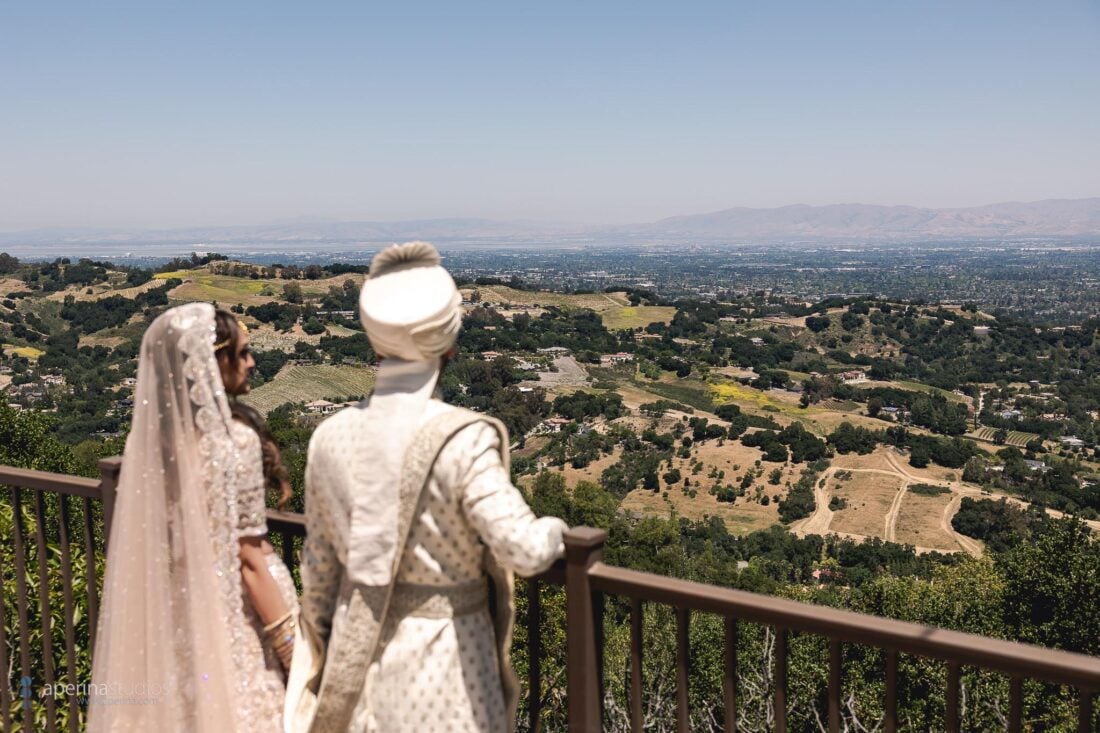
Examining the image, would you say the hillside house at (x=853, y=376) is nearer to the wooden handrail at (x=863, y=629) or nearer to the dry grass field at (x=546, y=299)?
the dry grass field at (x=546, y=299)

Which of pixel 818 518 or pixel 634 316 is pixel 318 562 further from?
pixel 634 316

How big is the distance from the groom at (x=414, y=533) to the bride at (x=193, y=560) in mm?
273

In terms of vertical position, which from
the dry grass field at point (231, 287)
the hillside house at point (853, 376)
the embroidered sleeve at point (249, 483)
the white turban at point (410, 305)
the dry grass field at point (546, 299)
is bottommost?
the hillside house at point (853, 376)

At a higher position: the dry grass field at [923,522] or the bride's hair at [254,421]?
the bride's hair at [254,421]

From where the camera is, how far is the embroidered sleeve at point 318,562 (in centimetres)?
184

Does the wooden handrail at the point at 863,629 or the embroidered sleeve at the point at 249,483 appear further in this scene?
the embroidered sleeve at the point at 249,483

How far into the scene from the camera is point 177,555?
6.68ft

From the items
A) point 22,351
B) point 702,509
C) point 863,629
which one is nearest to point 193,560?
point 863,629

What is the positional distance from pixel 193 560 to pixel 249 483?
203 millimetres

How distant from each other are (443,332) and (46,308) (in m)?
75.5

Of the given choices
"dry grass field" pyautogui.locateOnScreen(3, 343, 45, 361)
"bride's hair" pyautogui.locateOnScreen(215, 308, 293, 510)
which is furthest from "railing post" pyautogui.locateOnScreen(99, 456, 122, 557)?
"dry grass field" pyautogui.locateOnScreen(3, 343, 45, 361)

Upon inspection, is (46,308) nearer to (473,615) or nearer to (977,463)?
(977,463)

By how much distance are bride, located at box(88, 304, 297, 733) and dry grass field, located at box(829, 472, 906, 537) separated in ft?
134

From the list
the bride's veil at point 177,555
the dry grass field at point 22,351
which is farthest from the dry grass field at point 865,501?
the dry grass field at point 22,351
